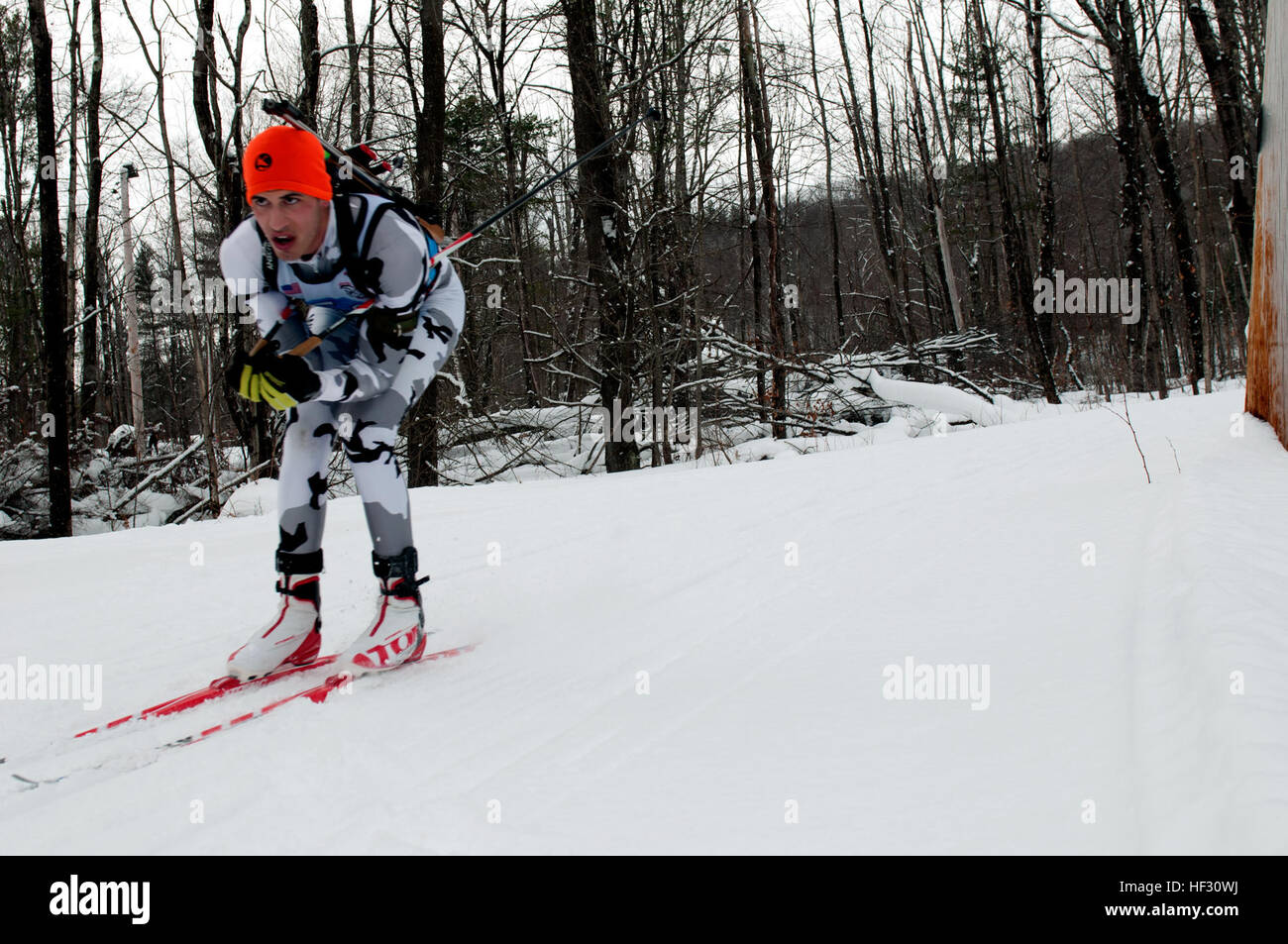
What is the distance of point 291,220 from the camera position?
7.94 ft

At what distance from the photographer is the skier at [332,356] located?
242 cm

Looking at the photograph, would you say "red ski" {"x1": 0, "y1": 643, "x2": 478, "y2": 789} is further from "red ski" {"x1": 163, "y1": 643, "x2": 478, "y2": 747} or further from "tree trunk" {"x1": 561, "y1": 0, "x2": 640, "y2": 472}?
"tree trunk" {"x1": 561, "y1": 0, "x2": 640, "y2": 472}

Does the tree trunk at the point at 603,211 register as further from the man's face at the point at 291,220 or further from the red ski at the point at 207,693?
the red ski at the point at 207,693

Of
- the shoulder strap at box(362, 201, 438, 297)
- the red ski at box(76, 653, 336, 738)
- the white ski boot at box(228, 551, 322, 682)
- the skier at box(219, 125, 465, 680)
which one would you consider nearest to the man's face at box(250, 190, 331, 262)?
the skier at box(219, 125, 465, 680)

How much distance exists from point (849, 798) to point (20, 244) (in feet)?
61.5

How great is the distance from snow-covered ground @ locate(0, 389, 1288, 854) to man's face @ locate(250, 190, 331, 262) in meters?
1.33

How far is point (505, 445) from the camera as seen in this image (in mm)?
10648

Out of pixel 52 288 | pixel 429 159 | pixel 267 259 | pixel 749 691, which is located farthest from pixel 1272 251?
pixel 52 288

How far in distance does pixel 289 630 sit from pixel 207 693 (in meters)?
0.31

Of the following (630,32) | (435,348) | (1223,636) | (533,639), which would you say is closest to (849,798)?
(1223,636)

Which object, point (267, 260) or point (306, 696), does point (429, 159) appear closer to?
point (267, 260)

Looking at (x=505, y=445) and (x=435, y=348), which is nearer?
(x=435, y=348)

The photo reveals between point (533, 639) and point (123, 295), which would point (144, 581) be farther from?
point (123, 295)

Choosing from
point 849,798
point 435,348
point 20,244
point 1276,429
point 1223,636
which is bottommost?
point 849,798
